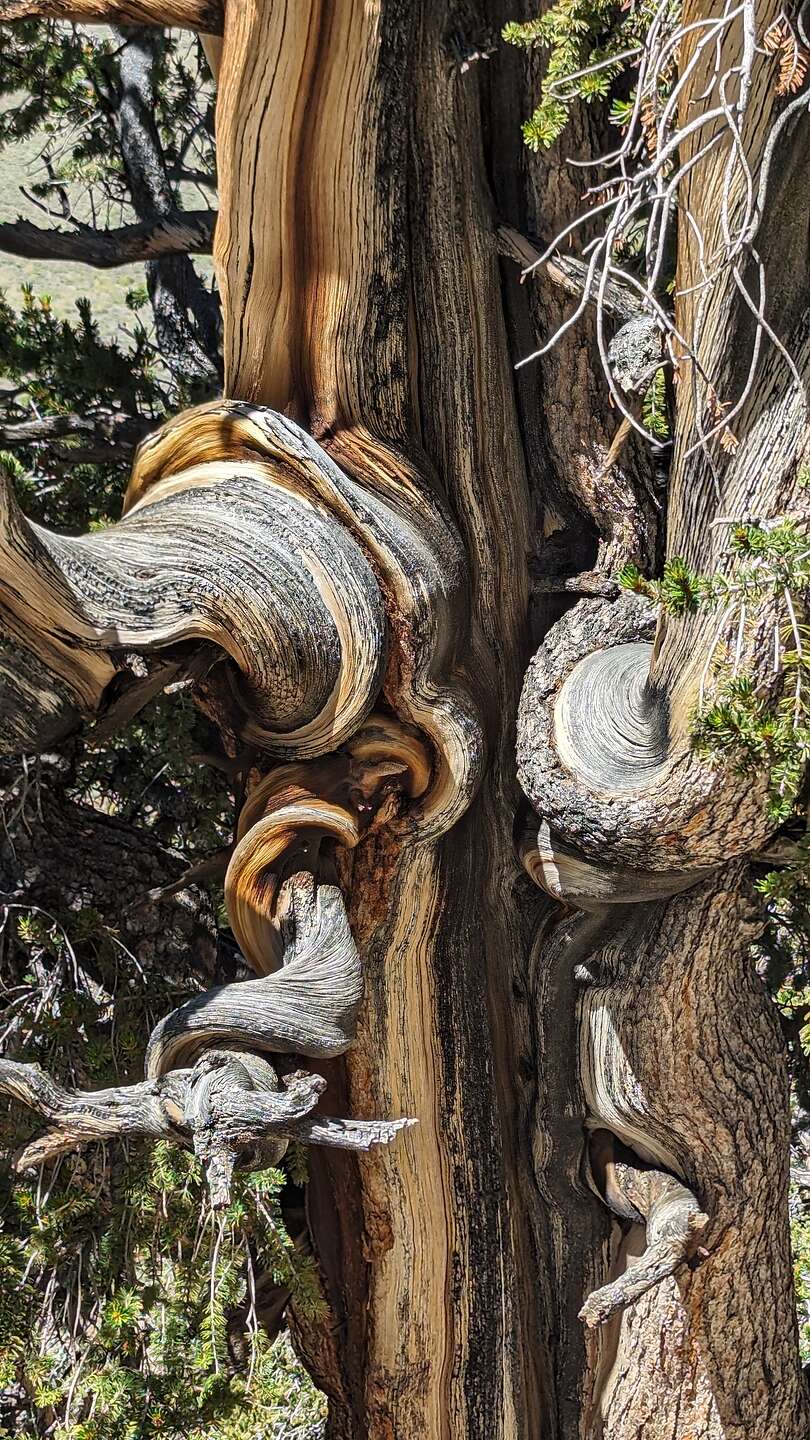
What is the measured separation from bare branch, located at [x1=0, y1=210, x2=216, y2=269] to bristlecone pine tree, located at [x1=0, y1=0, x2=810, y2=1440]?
97 cm

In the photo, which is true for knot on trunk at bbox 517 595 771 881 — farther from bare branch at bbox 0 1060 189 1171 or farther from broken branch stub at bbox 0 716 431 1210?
bare branch at bbox 0 1060 189 1171

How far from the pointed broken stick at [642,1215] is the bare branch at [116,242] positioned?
214 centimetres

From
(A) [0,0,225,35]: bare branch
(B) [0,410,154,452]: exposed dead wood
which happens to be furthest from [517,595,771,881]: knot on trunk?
(B) [0,410,154,452]: exposed dead wood

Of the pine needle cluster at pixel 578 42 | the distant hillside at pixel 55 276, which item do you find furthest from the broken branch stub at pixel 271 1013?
the distant hillside at pixel 55 276

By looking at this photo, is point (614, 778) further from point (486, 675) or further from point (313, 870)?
point (313, 870)

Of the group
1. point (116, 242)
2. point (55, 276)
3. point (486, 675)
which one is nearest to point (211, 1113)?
point (486, 675)

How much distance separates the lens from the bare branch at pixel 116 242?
287cm

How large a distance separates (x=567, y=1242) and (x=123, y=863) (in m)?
1.19

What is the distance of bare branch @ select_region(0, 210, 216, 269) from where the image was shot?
113 inches

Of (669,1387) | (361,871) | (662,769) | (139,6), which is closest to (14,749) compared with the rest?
(361,871)

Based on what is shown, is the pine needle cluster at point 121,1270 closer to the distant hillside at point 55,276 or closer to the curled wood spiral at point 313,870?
the curled wood spiral at point 313,870

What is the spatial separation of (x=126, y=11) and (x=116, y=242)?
3.76 ft

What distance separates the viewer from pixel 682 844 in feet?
6.38

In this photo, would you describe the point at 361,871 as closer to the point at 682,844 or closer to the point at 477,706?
the point at 477,706
